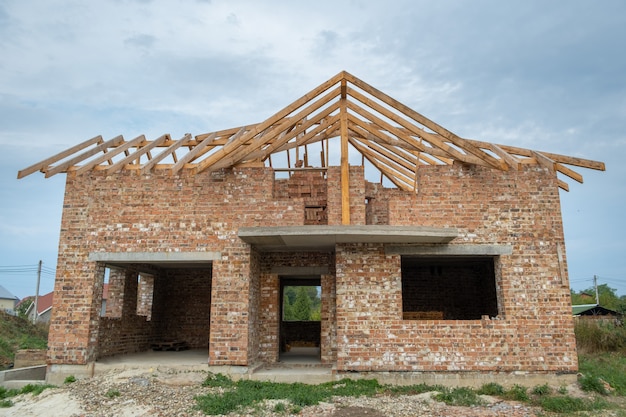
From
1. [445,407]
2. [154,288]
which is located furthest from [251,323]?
[154,288]

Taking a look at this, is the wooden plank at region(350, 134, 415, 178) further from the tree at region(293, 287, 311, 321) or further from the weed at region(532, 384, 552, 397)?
the tree at region(293, 287, 311, 321)

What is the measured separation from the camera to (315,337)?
17344mm

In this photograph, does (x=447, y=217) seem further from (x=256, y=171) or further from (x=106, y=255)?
(x=106, y=255)

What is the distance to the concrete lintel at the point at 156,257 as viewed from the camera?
1071cm

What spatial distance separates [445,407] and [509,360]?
2574 millimetres

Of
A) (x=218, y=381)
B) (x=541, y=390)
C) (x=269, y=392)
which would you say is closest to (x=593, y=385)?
(x=541, y=390)

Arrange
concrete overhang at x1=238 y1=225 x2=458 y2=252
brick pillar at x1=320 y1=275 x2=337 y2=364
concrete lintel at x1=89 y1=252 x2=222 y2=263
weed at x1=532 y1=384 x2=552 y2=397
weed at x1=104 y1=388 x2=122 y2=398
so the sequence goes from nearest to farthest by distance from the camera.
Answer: weed at x1=104 y1=388 x2=122 y2=398
weed at x1=532 y1=384 x2=552 y2=397
concrete overhang at x1=238 y1=225 x2=458 y2=252
concrete lintel at x1=89 y1=252 x2=222 y2=263
brick pillar at x1=320 y1=275 x2=337 y2=364

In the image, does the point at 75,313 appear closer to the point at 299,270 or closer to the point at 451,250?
the point at 299,270

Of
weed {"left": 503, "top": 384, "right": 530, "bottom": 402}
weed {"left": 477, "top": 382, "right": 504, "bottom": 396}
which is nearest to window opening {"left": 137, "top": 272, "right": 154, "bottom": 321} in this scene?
weed {"left": 477, "top": 382, "right": 504, "bottom": 396}

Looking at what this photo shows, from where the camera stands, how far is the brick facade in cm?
1002

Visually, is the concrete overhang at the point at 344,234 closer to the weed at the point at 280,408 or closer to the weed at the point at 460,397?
the weed at the point at 460,397

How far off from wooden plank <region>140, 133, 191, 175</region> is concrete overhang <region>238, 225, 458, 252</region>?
2.91m

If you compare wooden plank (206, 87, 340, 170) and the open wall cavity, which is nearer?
wooden plank (206, 87, 340, 170)

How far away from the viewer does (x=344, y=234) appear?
31.9ft
